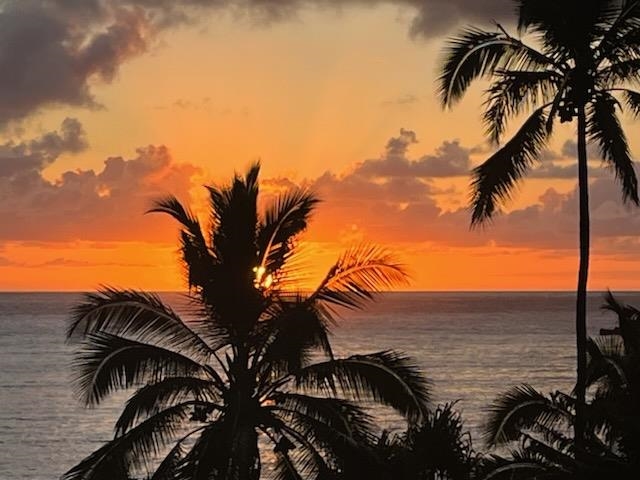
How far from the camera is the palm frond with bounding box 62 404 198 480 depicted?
1995 cm

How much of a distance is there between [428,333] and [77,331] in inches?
5523

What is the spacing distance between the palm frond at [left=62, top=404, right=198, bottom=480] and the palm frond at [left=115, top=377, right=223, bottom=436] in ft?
0.70

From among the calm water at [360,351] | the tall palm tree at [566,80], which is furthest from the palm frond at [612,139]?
the calm water at [360,351]

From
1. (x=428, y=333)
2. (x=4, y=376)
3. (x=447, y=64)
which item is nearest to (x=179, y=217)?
(x=447, y=64)

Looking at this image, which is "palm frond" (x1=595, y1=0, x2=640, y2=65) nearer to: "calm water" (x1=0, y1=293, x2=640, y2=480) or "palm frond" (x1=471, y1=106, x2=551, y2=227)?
"palm frond" (x1=471, y1=106, x2=551, y2=227)

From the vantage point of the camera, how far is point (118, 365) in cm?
2047

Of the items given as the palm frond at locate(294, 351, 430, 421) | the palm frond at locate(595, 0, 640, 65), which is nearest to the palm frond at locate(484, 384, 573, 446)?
the palm frond at locate(294, 351, 430, 421)

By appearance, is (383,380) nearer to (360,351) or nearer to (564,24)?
(564,24)

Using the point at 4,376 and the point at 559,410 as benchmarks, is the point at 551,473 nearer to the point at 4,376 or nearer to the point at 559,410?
the point at 559,410

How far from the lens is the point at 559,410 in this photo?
1970 centimetres

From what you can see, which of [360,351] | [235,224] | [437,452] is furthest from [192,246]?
[360,351]

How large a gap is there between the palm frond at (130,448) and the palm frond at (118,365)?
0.73 meters

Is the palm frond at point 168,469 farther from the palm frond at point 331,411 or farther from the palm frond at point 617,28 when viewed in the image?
the palm frond at point 617,28

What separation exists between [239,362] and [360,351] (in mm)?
108659
